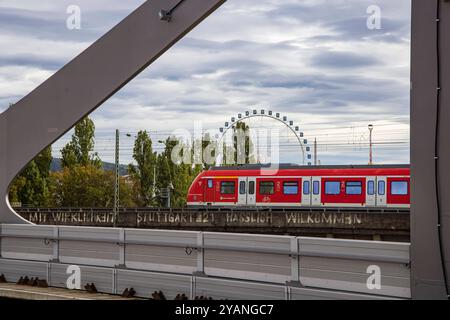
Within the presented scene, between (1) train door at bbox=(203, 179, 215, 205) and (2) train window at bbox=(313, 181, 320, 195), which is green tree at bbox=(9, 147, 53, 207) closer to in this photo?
(1) train door at bbox=(203, 179, 215, 205)

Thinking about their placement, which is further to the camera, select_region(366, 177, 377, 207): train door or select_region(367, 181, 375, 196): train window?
select_region(367, 181, 375, 196): train window

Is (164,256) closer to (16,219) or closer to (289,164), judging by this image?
(16,219)

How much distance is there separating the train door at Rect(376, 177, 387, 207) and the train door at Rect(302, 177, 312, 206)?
13.2 ft

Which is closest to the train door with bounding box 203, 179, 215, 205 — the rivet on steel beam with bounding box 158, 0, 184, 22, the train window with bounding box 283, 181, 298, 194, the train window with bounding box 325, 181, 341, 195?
the train window with bounding box 283, 181, 298, 194

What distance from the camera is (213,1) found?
998 centimetres

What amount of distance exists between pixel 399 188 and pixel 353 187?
262 cm

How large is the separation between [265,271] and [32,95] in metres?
4.89

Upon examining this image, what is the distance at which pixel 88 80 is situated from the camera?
428 inches

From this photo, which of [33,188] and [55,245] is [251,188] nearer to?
[33,188]

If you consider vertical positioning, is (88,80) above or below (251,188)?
above

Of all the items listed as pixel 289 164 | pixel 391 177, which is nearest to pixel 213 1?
pixel 391 177

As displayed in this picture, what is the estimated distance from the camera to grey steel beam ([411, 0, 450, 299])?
24.6 ft

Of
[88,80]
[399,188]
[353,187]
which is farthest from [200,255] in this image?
[353,187]
